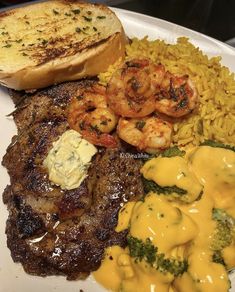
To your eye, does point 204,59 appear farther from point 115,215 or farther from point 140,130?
point 115,215

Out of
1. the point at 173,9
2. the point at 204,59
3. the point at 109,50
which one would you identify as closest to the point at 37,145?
the point at 109,50

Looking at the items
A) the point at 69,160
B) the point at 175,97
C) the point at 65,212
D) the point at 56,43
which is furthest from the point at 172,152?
the point at 56,43

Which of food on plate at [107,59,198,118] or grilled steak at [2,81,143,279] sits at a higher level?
food on plate at [107,59,198,118]

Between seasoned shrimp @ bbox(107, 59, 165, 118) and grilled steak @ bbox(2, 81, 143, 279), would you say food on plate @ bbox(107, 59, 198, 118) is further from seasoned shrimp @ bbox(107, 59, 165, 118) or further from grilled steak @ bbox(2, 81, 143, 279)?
grilled steak @ bbox(2, 81, 143, 279)

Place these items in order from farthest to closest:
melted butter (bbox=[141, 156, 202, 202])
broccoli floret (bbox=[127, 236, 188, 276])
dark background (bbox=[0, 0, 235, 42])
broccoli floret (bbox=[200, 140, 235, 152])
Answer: dark background (bbox=[0, 0, 235, 42])
broccoli floret (bbox=[200, 140, 235, 152])
melted butter (bbox=[141, 156, 202, 202])
broccoli floret (bbox=[127, 236, 188, 276])

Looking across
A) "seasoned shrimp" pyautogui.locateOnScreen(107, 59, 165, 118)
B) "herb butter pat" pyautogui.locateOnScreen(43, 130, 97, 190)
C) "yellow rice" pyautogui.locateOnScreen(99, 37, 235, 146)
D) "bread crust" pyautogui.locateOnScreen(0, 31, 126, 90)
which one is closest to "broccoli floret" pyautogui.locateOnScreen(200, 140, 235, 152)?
"yellow rice" pyautogui.locateOnScreen(99, 37, 235, 146)

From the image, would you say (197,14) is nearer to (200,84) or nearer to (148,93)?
(200,84)
